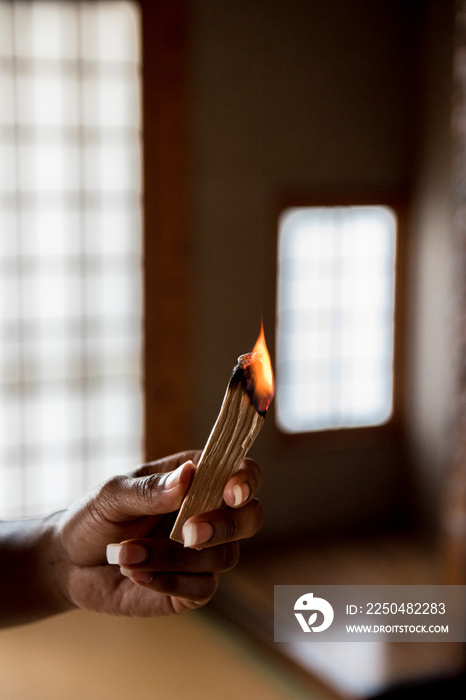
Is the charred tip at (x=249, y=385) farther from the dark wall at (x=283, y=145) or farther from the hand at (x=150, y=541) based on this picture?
the dark wall at (x=283, y=145)

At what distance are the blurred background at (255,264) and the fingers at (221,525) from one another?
174cm

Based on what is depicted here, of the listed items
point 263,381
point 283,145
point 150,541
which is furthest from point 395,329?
point 263,381

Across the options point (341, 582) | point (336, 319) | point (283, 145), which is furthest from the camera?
point (336, 319)

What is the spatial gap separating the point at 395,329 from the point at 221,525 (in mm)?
2780

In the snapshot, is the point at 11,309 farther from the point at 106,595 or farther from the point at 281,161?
the point at 106,595

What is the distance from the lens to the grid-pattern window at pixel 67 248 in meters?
2.42

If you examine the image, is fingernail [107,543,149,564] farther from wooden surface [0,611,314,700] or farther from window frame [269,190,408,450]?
window frame [269,190,408,450]

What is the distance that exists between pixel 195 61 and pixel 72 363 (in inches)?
37.3

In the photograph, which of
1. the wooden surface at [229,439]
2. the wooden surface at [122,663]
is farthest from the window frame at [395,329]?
the wooden surface at [229,439]

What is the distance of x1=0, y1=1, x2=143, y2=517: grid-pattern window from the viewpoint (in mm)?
2420

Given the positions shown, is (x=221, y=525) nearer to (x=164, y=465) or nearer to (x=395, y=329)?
(x=164, y=465)

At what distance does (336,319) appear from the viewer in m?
3.03

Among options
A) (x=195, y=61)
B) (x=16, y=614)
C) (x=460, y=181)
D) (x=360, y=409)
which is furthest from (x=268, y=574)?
(x=16, y=614)

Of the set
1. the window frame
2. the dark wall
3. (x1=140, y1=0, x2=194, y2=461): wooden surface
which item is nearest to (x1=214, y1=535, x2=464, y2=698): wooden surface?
the dark wall
